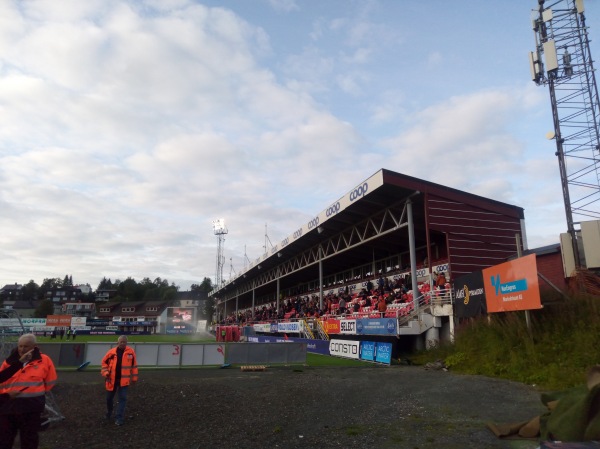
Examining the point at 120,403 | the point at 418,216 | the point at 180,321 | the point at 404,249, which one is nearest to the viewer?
the point at 120,403

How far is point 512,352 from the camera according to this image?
13.0m

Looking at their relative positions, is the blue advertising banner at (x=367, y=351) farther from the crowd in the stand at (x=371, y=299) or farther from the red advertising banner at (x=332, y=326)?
the red advertising banner at (x=332, y=326)

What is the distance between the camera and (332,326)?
2602cm

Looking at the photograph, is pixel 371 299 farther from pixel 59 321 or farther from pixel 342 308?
pixel 59 321

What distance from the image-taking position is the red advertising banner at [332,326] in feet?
82.7

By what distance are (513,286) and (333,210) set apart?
1432cm

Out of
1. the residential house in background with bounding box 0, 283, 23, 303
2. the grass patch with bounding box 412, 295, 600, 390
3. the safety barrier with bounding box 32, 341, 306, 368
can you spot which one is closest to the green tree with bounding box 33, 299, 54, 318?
the residential house in background with bounding box 0, 283, 23, 303

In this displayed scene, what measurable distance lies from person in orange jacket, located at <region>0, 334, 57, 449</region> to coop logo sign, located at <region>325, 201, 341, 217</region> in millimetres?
21411

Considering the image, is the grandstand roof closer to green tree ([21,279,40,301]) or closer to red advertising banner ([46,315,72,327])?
red advertising banner ([46,315,72,327])

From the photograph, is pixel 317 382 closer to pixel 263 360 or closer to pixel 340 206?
pixel 263 360

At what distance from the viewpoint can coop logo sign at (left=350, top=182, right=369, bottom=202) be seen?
22.6m

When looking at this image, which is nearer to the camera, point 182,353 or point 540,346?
point 540,346

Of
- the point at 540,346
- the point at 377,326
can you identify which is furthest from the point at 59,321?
the point at 540,346

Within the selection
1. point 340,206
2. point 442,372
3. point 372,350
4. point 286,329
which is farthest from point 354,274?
point 442,372
